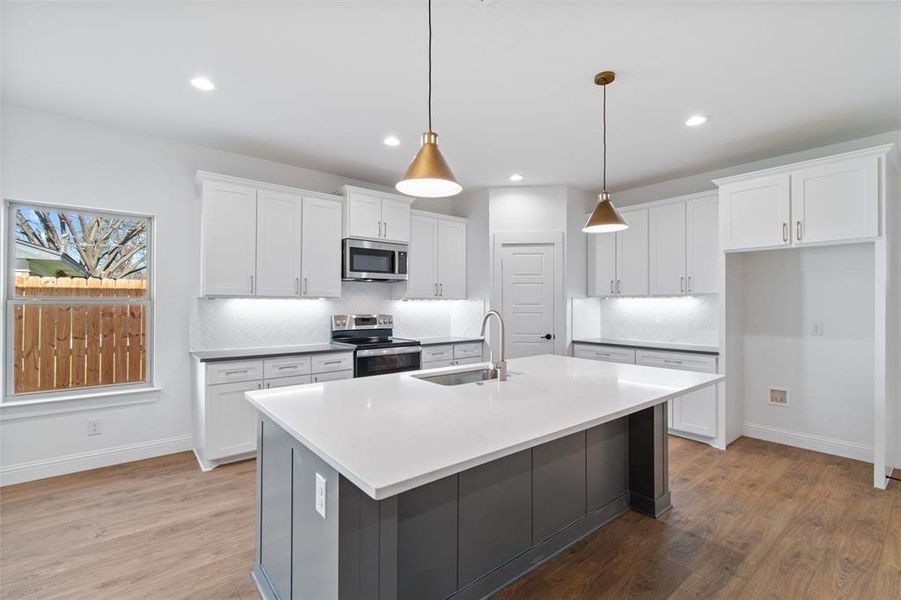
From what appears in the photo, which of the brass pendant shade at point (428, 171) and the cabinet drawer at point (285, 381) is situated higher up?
the brass pendant shade at point (428, 171)

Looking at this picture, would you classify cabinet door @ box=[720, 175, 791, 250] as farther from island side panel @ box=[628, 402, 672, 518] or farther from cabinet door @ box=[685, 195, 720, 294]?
island side panel @ box=[628, 402, 672, 518]

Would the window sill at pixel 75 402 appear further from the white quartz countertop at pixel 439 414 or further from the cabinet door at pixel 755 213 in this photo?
the cabinet door at pixel 755 213

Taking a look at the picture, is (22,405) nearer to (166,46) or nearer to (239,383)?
(239,383)

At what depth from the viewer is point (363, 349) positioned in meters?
4.10

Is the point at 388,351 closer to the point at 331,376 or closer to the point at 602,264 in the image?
the point at 331,376

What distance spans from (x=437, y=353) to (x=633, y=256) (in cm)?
247

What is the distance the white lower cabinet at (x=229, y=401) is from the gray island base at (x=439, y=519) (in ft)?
5.26

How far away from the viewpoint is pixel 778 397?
13.2 ft

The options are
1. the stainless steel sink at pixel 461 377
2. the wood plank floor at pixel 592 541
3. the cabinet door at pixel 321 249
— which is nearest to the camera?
the wood plank floor at pixel 592 541

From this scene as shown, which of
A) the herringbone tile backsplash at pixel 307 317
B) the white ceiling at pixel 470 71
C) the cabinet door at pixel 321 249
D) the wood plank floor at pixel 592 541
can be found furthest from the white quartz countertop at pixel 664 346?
the cabinet door at pixel 321 249

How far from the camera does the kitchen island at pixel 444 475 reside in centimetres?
132

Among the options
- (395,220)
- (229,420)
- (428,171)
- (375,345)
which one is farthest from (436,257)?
(428,171)

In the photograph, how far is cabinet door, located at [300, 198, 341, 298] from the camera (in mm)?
4043

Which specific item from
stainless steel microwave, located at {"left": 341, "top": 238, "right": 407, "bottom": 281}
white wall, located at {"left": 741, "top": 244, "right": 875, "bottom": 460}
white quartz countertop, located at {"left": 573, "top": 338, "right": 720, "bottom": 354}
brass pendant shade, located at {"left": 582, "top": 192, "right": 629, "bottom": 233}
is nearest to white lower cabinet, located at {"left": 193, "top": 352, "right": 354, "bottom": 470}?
stainless steel microwave, located at {"left": 341, "top": 238, "right": 407, "bottom": 281}
